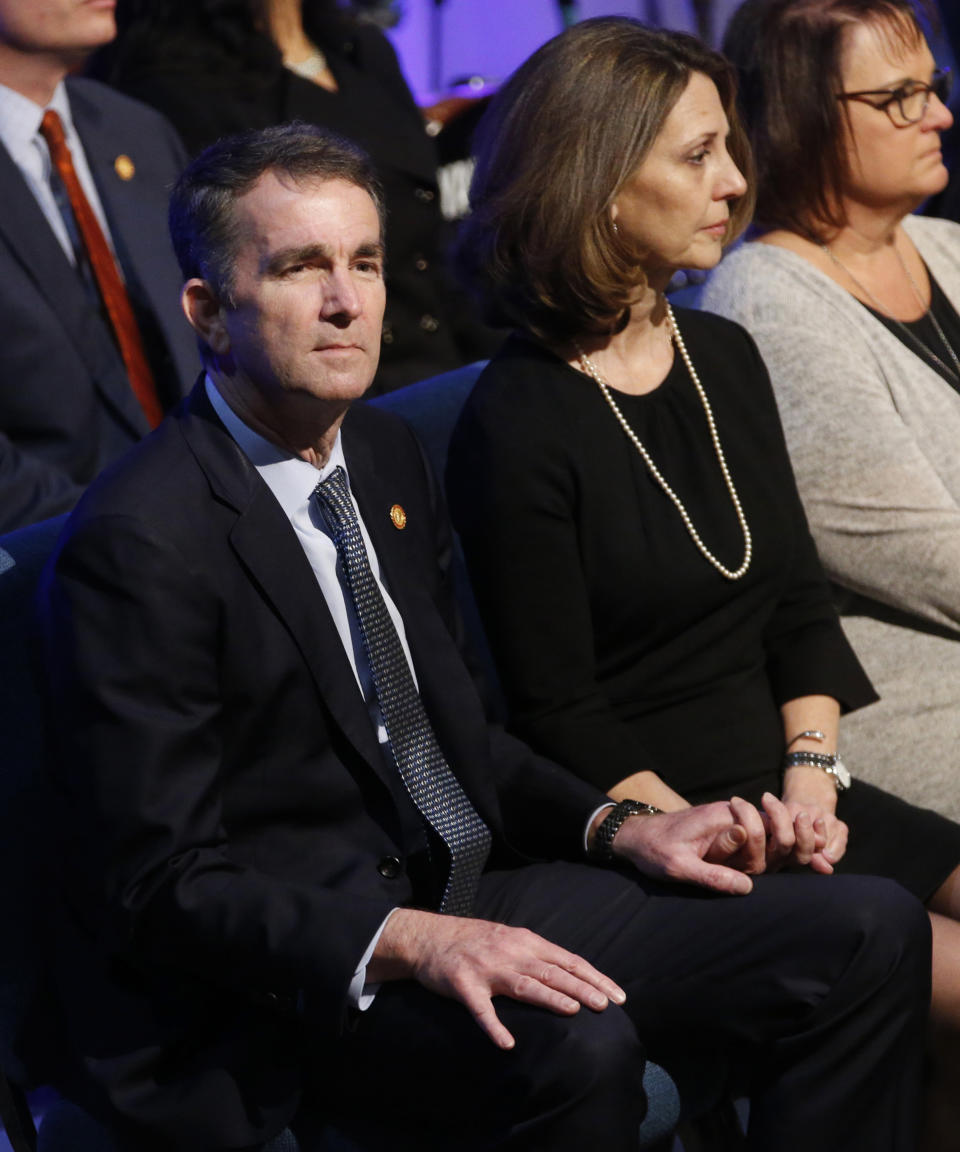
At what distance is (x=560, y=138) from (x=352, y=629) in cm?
69

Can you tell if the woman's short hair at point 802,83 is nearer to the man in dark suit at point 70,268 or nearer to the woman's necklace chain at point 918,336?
the woman's necklace chain at point 918,336

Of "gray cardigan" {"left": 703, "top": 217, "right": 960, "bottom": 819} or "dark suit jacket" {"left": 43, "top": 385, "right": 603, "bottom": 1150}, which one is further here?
"gray cardigan" {"left": 703, "top": 217, "right": 960, "bottom": 819}

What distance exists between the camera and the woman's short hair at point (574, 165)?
1.91 m

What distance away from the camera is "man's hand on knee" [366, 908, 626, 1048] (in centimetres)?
140

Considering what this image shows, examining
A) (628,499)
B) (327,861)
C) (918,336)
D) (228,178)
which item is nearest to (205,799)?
(327,861)

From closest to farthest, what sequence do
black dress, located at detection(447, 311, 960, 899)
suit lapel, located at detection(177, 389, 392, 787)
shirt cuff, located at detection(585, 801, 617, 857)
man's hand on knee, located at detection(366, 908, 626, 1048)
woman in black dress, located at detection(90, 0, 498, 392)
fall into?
man's hand on knee, located at detection(366, 908, 626, 1048) → suit lapel, located at detection(177, 389, 392, 787) → shirt cuff, located at detection(585, 801, 617, 857) → black dress, located at detection(447, 311, 960, 899) → woman in black dress, located at detection(90, 0, 498, 392)

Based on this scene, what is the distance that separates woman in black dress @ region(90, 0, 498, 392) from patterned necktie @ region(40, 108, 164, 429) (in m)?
0.35

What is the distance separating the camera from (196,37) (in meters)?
2.92

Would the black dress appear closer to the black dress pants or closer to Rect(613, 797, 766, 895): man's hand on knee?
Rect(613, 797, 766, 895): man's hand on knee

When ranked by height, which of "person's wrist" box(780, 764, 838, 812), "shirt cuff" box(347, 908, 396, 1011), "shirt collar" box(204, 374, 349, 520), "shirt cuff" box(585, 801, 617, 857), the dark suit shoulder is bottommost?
"person's wrist" box(780, 764, 838, 812)

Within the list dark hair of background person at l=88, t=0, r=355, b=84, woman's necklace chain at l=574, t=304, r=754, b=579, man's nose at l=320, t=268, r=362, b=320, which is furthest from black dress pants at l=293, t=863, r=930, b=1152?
dark hair of background person at l=88, t=0, r=355, b=84

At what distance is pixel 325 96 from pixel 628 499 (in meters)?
1.38

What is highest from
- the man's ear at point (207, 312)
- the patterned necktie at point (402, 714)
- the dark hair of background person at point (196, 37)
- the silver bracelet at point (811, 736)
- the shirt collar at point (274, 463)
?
the dark hair of background person at point (196, 37)

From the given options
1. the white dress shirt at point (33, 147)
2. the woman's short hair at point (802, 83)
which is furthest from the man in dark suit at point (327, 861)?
the white dress shirt at point (33, 147)
